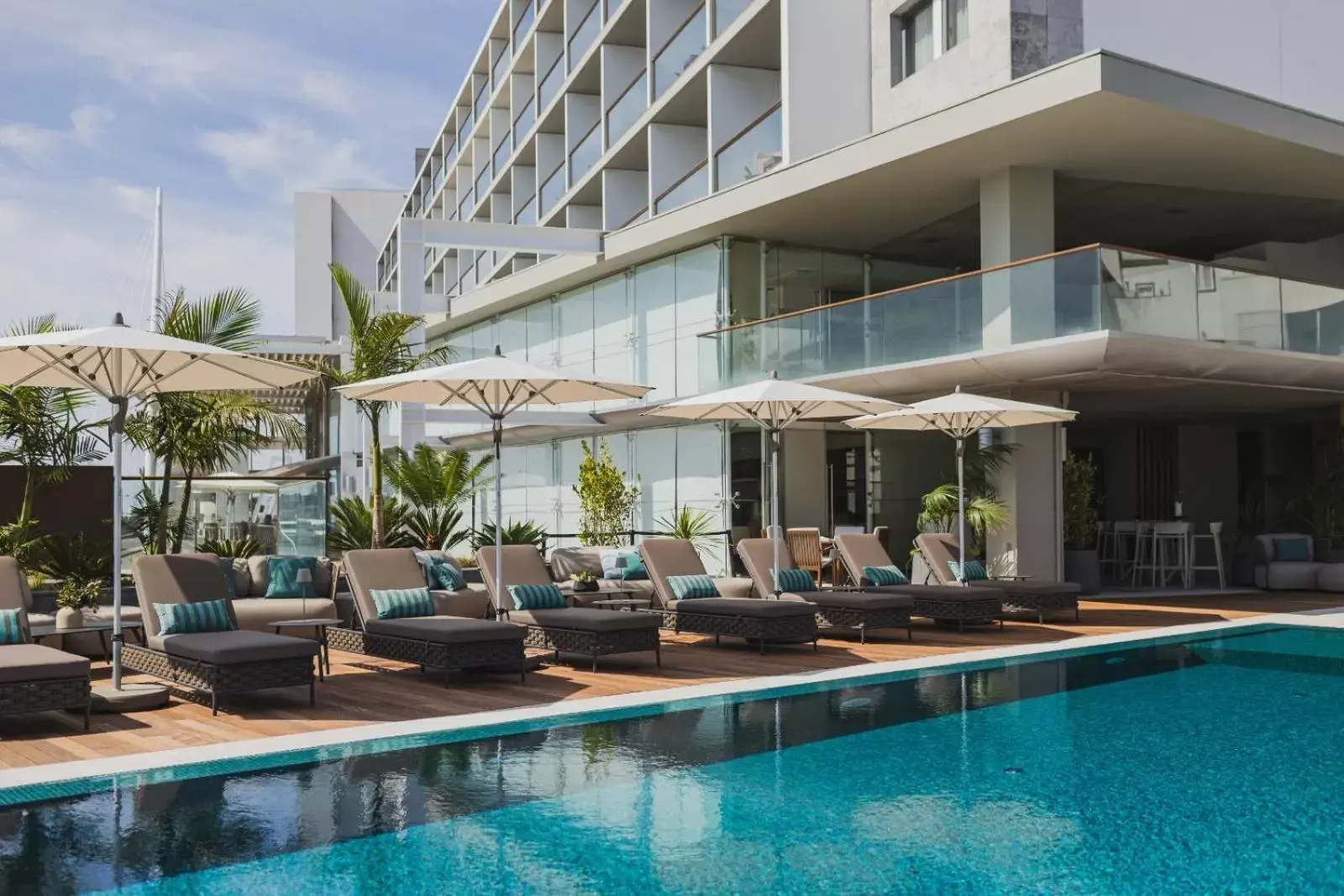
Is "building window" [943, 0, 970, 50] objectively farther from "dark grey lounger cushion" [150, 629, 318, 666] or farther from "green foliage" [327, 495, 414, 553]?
"dark grey lounger cushion" [150, 629, 318, 666]

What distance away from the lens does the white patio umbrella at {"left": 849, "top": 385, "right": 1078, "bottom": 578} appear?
14.4m

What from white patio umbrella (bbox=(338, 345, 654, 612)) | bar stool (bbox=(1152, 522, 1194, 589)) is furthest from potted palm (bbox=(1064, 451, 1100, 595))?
white patio umbrella (bbox=(338, 345, 654, 612))

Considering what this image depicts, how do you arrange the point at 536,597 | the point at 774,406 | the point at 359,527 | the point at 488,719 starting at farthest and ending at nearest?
the point at 359,527 → the point at 774,406 → the point at 536,597 → the point at 488,719

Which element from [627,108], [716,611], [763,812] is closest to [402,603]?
[716,611]

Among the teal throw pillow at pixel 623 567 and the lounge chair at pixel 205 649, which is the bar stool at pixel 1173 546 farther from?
the lounge chair at pixel 205 649

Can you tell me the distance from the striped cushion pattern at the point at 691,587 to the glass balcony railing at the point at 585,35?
2134 cm

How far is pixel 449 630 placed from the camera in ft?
31.8

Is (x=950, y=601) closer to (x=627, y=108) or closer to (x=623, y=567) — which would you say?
(x=623, y=567)

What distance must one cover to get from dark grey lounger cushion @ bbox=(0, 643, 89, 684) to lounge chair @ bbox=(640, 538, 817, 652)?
5.94 metres

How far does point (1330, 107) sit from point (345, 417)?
22.8m

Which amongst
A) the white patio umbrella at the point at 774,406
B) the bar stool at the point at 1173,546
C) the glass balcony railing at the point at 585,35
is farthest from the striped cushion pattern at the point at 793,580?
the glass balcony railing at the point at 585,35

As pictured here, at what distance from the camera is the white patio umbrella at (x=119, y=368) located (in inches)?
→ 331

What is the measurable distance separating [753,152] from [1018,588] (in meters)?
11.1

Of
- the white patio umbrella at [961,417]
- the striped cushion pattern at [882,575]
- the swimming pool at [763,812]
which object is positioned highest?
the white patio umbrella at [961,417]
